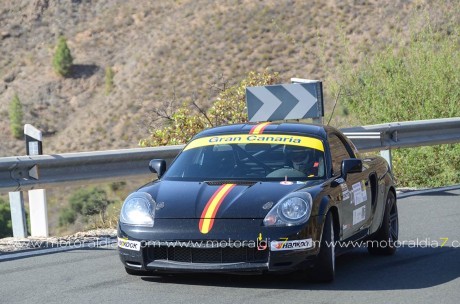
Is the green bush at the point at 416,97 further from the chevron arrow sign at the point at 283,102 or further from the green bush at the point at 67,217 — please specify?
the green bush at the point at 67,217

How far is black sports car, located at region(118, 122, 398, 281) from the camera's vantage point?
7391 millimetres

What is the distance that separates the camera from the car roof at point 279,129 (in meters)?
8.91

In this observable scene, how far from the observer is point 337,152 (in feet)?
29.5

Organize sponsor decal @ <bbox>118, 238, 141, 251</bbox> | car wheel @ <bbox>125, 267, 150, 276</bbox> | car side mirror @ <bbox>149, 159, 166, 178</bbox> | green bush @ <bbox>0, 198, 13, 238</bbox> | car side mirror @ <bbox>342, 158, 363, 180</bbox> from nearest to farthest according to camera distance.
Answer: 1. sponsor decal @ <bbox>118, 238, 141, 251</bbox>
2. car wheel @ <bbox>125, 267, 150, 276</bbox>
3. car side mirror @ <bbox>342, 158, 363, 180</bbox>
4. car side mirror @ <bbox>149, 159, 166, 178</bbox>
5. green bush @ <bbox>0, 198, 13, 238</bbox>

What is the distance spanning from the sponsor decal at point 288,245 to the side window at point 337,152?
117 cm

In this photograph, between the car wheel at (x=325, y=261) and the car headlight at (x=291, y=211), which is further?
the car wheel at (x=325, y=261)

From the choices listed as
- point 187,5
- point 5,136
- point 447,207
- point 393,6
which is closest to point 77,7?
point 187,5

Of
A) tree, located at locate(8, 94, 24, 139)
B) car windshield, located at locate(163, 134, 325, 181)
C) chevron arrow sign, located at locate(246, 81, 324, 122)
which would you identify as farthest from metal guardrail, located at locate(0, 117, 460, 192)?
tree, located at locate(8, 94, 24, 139)

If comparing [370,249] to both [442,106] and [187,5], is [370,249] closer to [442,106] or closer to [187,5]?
[442,106]

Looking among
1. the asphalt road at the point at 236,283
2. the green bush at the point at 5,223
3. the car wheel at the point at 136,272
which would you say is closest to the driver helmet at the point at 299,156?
the asphalt road at the point at 236,283

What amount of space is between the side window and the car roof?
0.10 m

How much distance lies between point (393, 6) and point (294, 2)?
6.24 meters

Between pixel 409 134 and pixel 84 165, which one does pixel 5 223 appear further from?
pixel 84 165

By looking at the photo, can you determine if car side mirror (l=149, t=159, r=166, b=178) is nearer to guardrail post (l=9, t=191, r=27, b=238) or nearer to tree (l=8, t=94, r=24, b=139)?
guardrail post (l=9, t=191, r=27, b=238)
